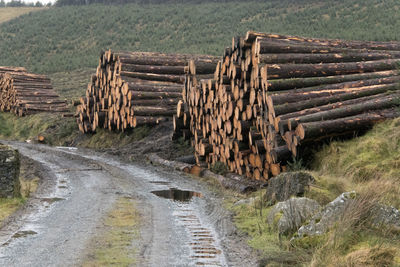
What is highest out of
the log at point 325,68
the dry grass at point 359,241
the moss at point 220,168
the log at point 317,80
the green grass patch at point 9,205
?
the log at point 325,68

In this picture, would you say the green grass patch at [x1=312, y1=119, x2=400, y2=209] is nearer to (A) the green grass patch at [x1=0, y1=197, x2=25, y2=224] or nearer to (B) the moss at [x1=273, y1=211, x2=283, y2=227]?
(B) the moss at [x1=273, y1=211, x2=283, y2=227]

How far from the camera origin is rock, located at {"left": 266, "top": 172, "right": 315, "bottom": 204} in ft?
28.8

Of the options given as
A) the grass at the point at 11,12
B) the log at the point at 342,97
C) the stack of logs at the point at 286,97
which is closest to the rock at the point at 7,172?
the stack of logs at the point at 286,97

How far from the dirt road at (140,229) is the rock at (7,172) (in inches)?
23.1

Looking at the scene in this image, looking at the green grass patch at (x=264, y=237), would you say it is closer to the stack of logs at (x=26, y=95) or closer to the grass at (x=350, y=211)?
the grass at (x=350, y=211)

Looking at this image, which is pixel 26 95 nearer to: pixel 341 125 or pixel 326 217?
pixel 341 125

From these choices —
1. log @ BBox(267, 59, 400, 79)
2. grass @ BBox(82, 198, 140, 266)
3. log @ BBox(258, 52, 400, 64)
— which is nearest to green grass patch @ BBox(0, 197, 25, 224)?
grass @ BBox(82, 198, 140, 266)

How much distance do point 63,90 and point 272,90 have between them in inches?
1274

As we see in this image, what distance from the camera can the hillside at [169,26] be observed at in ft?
155

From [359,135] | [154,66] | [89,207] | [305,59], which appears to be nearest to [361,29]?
[154,66]

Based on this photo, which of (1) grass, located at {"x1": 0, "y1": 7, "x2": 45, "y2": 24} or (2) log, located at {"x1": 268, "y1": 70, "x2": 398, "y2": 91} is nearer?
(2) log, located at {"x1": 268, "y1": 70, "x2": 398, "y2": 91}

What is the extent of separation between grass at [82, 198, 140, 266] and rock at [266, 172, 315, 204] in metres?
2.57

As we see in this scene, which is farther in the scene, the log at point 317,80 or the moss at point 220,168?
the moss at point 220,168

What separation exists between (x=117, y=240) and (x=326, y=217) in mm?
3027
